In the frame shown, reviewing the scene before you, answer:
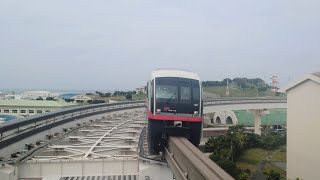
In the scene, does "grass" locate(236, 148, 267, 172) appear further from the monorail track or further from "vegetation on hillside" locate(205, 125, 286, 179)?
the monorail track

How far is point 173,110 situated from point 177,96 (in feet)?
1.74

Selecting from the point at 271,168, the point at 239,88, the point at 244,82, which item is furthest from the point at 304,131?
the point at 244,82

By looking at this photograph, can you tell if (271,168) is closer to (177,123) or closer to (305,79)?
(305,79)

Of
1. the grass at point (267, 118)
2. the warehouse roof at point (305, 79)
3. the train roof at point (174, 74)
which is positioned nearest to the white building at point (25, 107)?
the grass at point (267, 118)

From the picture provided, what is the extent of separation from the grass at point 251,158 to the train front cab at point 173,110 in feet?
63.2

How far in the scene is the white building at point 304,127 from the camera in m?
19.6

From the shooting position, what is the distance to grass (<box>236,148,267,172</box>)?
103ft

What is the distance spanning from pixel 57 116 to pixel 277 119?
5972 cm

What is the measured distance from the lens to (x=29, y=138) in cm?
1459

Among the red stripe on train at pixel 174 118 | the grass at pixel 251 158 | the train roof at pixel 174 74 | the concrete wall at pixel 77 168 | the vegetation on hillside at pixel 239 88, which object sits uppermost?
the vegetation on hillside at pixel 239 88

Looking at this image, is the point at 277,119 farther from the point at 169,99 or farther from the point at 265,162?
the point at 169,99

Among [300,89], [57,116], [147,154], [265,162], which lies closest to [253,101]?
[265,162]

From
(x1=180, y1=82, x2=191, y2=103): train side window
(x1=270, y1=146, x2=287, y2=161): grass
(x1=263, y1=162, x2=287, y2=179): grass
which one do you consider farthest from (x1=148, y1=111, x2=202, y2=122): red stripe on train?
(x1=270, y1=146, x2=287, y2=161): grass

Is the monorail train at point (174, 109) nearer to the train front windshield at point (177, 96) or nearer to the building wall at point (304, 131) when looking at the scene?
the train front windshield at point (177, 96)
